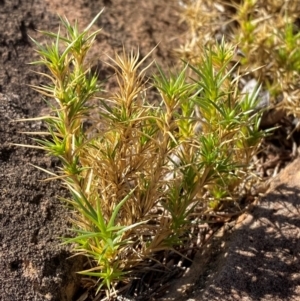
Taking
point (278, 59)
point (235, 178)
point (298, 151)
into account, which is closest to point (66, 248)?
point (235, 178)

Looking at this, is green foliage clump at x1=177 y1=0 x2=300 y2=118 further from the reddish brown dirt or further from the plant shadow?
the plant shadow

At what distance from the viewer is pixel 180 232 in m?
1.81

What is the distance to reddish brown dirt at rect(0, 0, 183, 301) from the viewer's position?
1.73 meters

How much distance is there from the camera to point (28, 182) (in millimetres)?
1880

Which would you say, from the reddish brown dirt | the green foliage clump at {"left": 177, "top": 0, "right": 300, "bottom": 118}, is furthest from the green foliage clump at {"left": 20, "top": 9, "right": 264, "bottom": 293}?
the green foliage clump at {"left": 177, "top": 0, "right": 300, "bottom": 118}

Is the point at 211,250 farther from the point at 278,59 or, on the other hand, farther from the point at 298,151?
the point at 278,59

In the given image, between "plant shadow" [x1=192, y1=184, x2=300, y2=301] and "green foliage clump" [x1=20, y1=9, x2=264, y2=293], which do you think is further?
"plant shadow" [x1=192, y1=184, x2=300, y2=301]

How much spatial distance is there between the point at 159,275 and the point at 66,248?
1.16 feet

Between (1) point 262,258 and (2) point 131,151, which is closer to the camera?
(2) point 131,151

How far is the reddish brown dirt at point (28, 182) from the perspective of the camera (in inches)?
68.0

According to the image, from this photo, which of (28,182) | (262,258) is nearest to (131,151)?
(28,182)

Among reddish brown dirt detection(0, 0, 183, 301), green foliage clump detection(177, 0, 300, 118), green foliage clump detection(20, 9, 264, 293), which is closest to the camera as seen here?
green foliage clump detection(20, 9, 264, 293)

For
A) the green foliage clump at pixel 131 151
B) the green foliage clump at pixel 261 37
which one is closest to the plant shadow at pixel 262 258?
the green foliage clump at pixel 131 151

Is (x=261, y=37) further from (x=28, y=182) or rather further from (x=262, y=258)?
(x=28, y=182)
